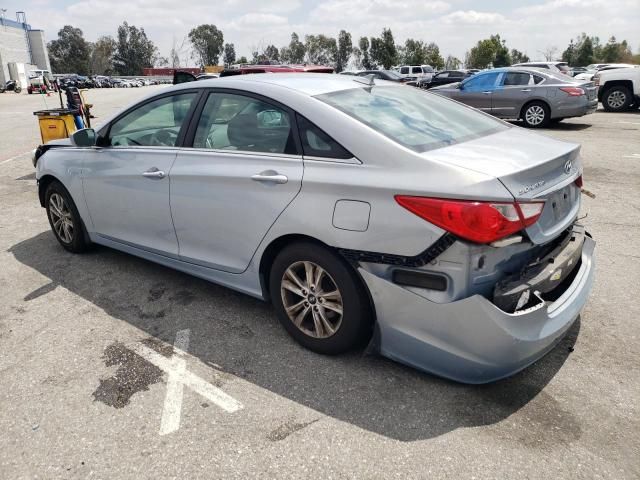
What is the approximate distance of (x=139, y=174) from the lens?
384 cm

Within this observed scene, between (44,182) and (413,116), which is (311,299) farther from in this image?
(44,182)

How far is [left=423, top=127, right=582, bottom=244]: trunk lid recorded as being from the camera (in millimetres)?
2429

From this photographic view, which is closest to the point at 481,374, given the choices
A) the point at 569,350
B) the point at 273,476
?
the point at 569,350

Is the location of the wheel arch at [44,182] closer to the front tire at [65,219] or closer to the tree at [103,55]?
the front tire at [65,219]

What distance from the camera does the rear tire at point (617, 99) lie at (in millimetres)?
16125

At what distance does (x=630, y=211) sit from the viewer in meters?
5.93

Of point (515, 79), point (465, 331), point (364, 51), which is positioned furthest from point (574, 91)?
point (364, 51)

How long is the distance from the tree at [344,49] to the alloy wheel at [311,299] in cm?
10590

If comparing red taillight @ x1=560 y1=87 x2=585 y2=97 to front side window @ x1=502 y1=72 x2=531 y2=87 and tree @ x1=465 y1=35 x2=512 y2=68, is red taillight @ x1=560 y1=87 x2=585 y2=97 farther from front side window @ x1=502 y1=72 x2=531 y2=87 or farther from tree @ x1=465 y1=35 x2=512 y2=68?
tree @ x1=465 y1=35 x2=512 y2=68

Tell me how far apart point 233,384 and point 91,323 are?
1344 millimetres

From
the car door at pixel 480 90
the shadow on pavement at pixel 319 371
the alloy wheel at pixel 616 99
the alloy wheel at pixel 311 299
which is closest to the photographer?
the shadow on pavement at pixel 319 371

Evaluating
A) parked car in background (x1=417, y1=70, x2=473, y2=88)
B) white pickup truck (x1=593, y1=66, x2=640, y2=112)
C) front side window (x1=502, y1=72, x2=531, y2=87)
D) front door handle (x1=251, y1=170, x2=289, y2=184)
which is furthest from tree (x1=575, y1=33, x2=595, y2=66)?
front door handle (x1=251, y1=170, x2=289, y2=184)

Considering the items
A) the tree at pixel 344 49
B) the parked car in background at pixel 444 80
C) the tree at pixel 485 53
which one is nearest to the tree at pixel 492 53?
the tree at pixel 485 53

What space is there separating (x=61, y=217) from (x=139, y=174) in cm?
152
